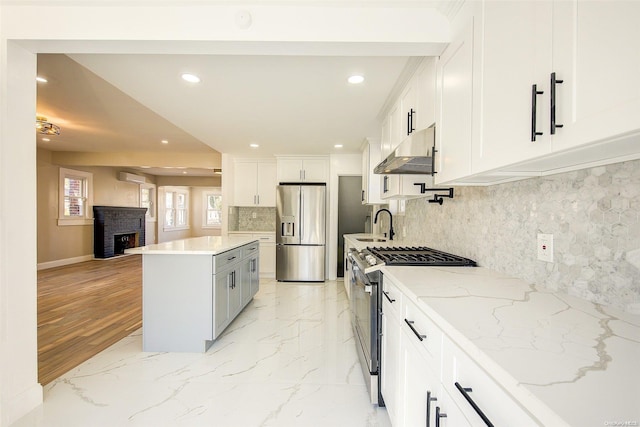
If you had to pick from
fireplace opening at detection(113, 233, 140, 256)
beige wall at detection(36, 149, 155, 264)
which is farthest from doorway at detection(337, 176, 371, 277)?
fireplace opening at detection(113, 233, 140, 256)

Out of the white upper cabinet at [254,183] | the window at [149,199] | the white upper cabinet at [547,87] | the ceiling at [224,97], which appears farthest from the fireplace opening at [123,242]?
the white upper cabinet at [547,87]

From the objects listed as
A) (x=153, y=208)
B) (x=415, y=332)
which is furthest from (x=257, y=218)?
(x=153, y=208)

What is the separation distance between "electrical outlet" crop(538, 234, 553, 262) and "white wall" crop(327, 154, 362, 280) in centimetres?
428

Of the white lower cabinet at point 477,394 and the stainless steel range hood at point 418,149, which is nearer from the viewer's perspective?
the white lower cabinet at point 477,394

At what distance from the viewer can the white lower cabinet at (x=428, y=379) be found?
69cm

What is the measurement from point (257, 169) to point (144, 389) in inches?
175

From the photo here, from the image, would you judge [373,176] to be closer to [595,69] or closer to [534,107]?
[534,107]

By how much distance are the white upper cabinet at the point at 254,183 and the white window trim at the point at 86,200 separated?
422cm

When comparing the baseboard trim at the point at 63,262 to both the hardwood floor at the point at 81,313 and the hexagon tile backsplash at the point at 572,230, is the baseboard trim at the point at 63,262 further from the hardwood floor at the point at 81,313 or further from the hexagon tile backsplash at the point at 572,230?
the hexagon tile backsplash at the point at 572,230

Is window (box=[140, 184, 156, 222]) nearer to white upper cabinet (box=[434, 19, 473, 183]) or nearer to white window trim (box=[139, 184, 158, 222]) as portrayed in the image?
white window trim (box=[139, 184, 158, 222])

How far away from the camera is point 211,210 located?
11578mm

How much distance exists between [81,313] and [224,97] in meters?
3.21

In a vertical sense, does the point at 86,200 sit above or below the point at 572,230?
above

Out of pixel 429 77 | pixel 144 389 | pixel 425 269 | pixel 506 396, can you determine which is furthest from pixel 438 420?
pixel 144 389
